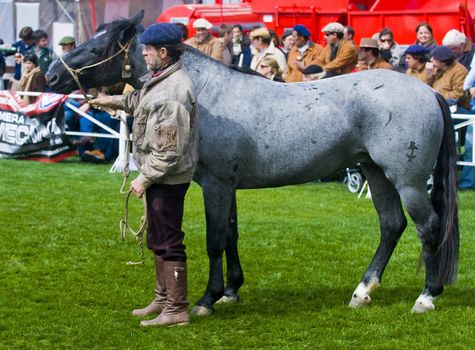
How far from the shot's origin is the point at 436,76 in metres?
14.1

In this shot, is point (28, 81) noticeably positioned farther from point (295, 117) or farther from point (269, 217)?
point (295, 117)

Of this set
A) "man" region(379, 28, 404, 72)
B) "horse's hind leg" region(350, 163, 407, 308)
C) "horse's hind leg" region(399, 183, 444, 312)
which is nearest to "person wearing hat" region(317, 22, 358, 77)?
"man" region(379, 28, 404, 72)

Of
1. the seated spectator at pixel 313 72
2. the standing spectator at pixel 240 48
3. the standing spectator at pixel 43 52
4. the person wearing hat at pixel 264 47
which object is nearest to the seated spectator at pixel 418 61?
the seated spectator at pixel 313 72

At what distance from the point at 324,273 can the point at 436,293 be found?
153 cm

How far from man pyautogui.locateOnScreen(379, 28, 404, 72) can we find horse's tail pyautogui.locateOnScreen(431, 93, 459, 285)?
27.9ft

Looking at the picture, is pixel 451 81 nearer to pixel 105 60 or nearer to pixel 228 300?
pixel 228 300

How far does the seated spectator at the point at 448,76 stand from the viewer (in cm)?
1398

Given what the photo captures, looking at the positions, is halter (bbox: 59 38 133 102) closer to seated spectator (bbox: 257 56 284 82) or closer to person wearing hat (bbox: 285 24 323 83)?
seated spectator (bbox: 257 56 284 82)

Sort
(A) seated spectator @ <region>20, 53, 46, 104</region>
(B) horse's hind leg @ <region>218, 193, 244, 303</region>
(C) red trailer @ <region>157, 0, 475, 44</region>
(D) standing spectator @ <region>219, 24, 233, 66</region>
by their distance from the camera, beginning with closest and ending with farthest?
(B) horse's hind leg @ <region>218, 193, 244, 303</region> → (C) red trailer @ <region>157, 0, 475, 44</region> → (A) seated spectator @ <region>20, 53, 46, 104</region> → (D) standing spectator @ <region>219, 24, 233, 66</region>

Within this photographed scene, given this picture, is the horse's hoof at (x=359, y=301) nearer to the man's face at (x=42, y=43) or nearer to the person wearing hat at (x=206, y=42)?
the person wearing hat at (x=206, y=42)

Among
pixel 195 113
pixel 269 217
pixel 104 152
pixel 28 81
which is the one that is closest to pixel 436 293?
pixel 195 113

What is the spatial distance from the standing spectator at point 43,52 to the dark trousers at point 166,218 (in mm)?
12969

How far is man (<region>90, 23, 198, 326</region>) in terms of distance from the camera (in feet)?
22.3

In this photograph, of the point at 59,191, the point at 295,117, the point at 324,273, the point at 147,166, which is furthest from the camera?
the point at 59,191
